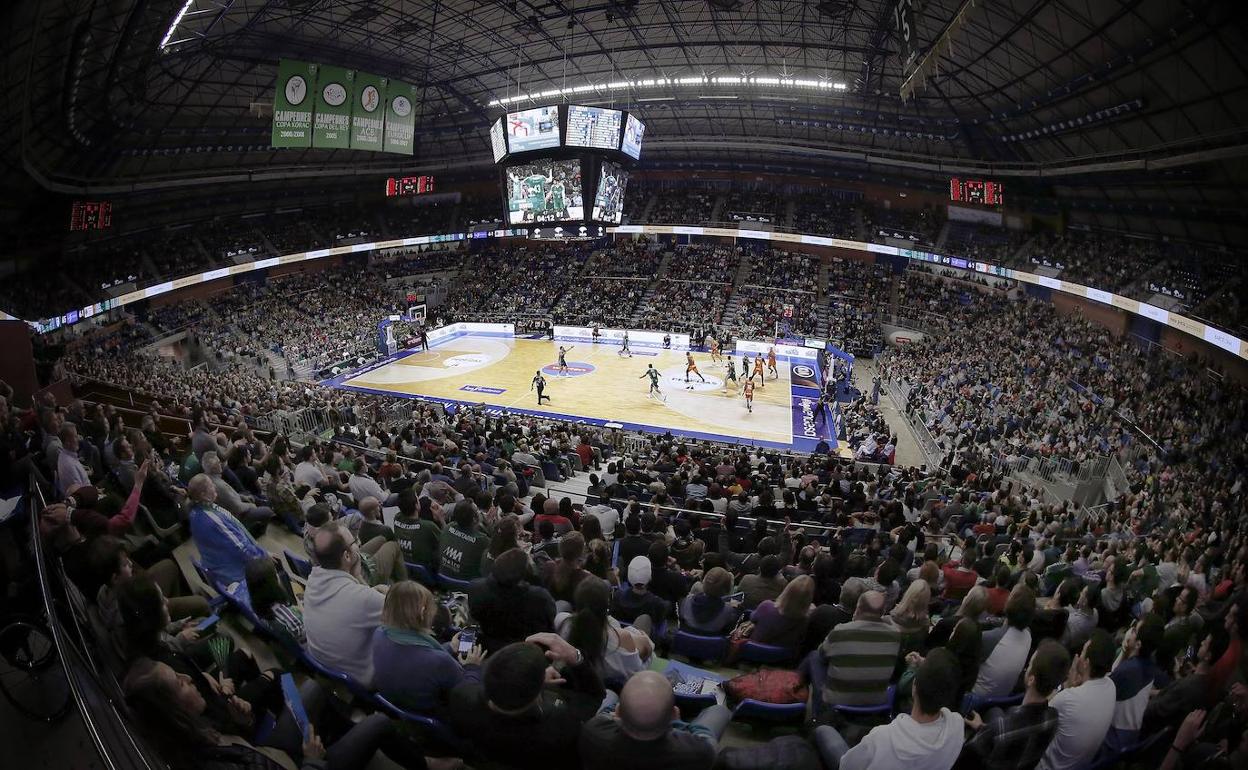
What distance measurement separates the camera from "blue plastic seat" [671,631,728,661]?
17.0 feet

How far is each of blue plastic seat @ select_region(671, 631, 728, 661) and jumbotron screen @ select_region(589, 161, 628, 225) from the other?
23474mm

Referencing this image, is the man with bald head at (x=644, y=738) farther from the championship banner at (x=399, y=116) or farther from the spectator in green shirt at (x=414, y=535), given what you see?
the championship banner at (x=399, y=116)

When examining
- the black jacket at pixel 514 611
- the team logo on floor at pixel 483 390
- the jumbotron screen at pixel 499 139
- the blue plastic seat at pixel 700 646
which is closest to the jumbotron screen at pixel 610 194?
the jumbotron screen at pixel 499 139

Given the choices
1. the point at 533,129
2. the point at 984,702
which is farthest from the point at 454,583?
the point at 533,129

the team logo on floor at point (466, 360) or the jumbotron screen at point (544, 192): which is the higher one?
the jumbotron screen at point (544, 192)

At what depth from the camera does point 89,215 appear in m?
29.5

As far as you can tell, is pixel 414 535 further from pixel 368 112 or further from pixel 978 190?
pixel 978 190

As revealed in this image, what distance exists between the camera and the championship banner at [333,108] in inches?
771

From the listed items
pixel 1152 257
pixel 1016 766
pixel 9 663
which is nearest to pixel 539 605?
pixel 1016 766

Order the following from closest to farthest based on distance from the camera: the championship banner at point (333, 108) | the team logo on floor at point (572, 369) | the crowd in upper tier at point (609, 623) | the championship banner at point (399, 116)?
the crowd in upper tier at point (609, 623) → the championship banner at point (333, 108) → the championship banner at point (399, 116) → the team logo on floor at point (572, 369)

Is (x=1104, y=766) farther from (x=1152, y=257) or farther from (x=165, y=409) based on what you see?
(x=1152, y=257)

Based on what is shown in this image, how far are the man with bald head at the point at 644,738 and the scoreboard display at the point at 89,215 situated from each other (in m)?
37.3

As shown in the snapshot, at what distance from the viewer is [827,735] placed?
3.38 m

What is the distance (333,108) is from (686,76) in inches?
830
